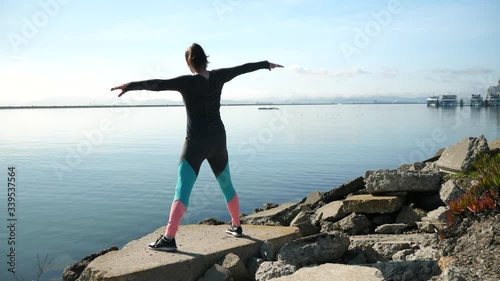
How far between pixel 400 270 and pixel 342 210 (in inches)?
159

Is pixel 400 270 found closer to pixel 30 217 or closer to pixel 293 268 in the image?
pixel 293 268

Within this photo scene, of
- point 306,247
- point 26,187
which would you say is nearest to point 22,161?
point 26,187

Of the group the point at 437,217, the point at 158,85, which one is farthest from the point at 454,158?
the point at 158,85

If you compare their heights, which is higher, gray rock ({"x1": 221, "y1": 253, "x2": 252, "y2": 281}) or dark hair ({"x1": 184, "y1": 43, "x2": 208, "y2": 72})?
dark hair ({"x1": 184, "y1": 43, "x2": 208, "y2": 72})

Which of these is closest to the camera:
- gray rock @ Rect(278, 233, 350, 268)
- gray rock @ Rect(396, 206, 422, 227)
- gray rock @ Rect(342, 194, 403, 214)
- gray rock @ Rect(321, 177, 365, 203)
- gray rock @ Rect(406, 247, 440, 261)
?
gray rock @ Rect(406, 247, 440, 261)

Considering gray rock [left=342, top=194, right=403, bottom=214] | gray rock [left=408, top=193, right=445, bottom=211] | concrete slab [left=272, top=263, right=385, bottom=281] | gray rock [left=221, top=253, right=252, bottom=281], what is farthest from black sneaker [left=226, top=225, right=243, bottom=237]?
gray rock [left=408, top=193, right=445, bottom=211]

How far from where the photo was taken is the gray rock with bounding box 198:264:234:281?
19.6 feet

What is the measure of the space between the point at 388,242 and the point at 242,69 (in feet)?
10.8

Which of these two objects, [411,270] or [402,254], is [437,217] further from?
[411,270]

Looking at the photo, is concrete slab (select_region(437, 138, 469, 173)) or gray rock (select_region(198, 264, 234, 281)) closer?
gray rock (select_region(198, 264, 234, 281))

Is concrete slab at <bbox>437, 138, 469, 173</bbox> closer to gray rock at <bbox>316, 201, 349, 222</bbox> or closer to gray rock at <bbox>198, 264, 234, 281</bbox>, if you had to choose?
gray rock at <bbox>316, 201, 349, 222</bbox>

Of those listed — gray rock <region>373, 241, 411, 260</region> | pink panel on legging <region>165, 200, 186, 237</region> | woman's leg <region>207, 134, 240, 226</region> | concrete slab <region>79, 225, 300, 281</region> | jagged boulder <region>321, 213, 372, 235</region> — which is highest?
woman's leg <region>207, 134, 240, 226</region>

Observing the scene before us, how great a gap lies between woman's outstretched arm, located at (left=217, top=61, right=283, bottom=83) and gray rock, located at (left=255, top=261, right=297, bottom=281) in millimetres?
2583

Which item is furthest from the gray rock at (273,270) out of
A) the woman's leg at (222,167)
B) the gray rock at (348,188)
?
the gray rock at (348,188)
